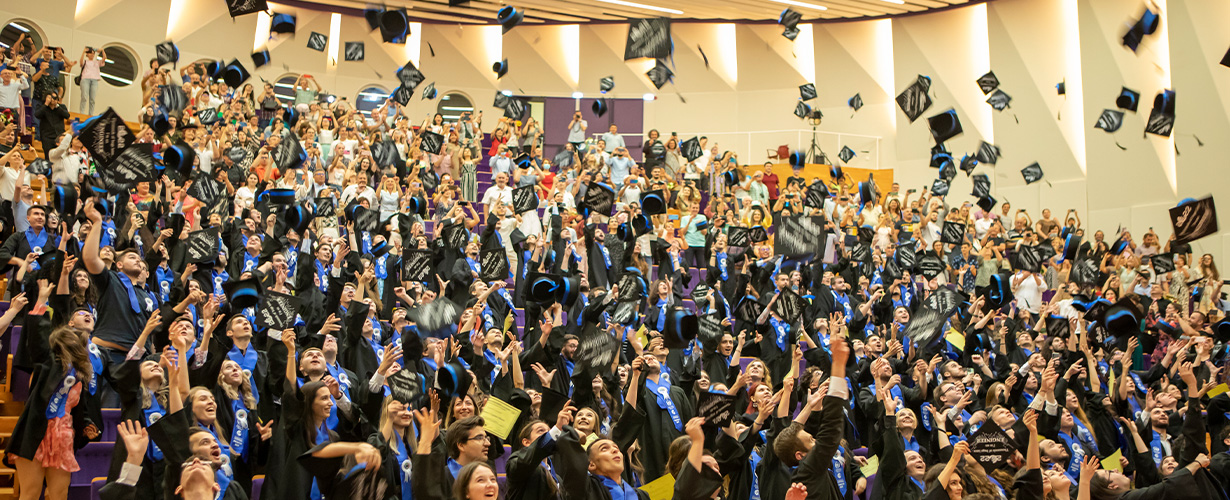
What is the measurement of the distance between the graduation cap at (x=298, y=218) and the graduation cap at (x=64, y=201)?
6.04 feet

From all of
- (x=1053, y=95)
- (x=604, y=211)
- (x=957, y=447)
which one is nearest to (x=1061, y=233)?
(x=1053, y=95)

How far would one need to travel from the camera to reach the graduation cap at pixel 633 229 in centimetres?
1230

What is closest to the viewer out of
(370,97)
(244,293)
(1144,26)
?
(244,293)

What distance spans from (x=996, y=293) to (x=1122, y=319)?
1.78 metres

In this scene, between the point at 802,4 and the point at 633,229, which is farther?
the point at 802,4

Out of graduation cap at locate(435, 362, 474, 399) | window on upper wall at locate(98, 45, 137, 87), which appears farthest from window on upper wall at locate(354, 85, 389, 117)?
graduation cap at locate(435, 362, 474, 399)

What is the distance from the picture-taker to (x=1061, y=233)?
1666 cm

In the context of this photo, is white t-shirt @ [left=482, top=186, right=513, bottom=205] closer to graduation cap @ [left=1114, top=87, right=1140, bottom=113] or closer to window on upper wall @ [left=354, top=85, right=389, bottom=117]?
graduation cap @ [left=1114, top=87, right=1140, bottom=113]

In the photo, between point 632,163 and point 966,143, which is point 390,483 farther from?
point 966,143

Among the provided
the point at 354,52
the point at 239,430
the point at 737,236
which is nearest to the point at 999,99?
the point at 737,236

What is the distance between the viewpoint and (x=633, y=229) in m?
12.6

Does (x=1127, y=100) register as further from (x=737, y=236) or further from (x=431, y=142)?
(x=431, y=142)

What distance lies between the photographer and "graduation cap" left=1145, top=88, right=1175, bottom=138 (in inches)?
590

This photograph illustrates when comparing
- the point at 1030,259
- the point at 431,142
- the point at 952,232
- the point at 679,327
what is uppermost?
the point at 431,142
